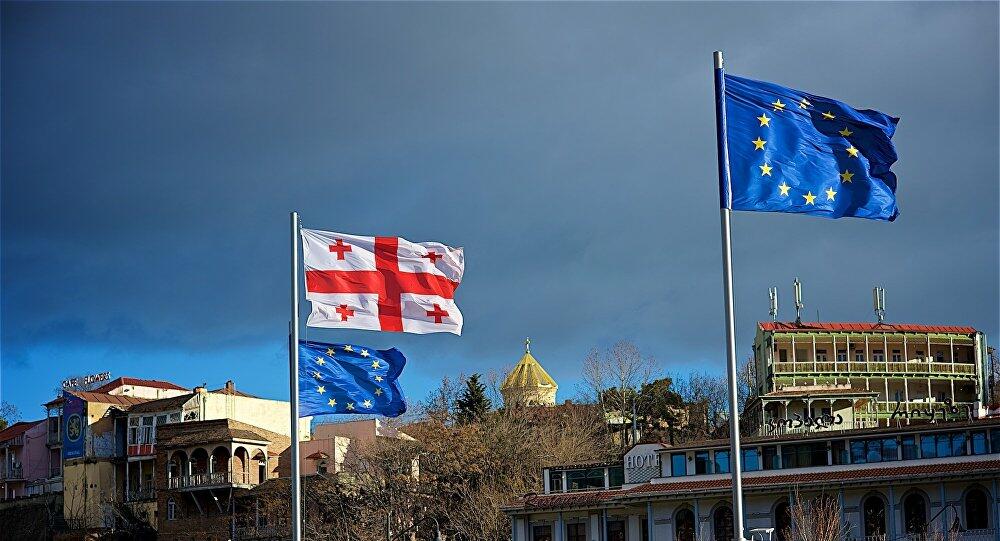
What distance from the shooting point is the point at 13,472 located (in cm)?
12131

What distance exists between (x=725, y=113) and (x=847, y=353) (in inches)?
3005

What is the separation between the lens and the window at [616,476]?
7134 cm

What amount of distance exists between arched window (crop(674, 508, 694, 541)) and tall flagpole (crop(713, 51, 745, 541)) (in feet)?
140

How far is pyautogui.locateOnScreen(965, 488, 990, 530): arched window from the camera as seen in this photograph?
201ft

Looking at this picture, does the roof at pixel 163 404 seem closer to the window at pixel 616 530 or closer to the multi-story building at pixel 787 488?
the multi-story building at pixel 787 488

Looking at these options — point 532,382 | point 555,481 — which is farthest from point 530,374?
point 555,481

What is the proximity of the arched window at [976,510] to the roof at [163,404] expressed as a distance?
63.1 m

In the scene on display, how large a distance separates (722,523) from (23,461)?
76.9 meters

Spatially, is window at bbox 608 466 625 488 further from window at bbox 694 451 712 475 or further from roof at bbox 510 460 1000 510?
window at bbox 694 451 712 475

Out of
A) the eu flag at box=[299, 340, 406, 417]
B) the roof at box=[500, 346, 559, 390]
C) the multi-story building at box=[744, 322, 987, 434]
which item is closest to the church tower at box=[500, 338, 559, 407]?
the roof at box=[500, 346, 559, 390]

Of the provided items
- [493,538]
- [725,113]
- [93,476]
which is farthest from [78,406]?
[725,113]

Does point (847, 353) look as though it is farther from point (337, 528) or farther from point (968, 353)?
point (337, 528)

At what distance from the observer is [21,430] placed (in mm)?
124562

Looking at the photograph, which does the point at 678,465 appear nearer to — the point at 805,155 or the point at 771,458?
the point at 771,458
